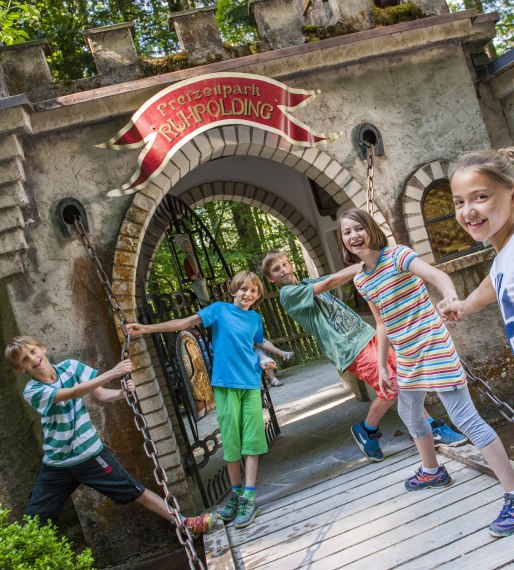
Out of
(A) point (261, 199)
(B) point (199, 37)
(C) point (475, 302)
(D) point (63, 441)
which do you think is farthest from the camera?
(A) point (261, 199)

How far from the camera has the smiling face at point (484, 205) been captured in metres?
2.16

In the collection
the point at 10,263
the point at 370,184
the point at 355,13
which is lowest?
the point at 370,184

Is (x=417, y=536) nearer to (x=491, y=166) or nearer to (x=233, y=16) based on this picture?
(x=491, y=166)

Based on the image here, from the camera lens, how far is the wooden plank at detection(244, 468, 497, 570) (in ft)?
10.6

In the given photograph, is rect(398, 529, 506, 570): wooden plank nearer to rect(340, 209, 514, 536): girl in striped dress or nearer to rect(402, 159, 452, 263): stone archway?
rect(340, 209, 514, 536): girl in striped dress

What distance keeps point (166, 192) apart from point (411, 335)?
9.53 ft

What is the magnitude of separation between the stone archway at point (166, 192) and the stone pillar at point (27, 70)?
1.26 meters

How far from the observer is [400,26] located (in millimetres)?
5516

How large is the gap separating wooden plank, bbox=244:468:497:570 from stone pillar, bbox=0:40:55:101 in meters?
4.16

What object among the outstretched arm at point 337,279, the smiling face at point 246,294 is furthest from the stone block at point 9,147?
the outstretched arm at point 337,279

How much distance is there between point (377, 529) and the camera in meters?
3.38

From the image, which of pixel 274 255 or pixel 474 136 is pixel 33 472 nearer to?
pixel 274 255

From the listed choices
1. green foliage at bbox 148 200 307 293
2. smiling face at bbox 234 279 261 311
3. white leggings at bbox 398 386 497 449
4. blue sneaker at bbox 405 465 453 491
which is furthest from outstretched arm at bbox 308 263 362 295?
green foliage at bbox 148 200 307 293

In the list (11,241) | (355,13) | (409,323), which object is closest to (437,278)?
(409,323)
